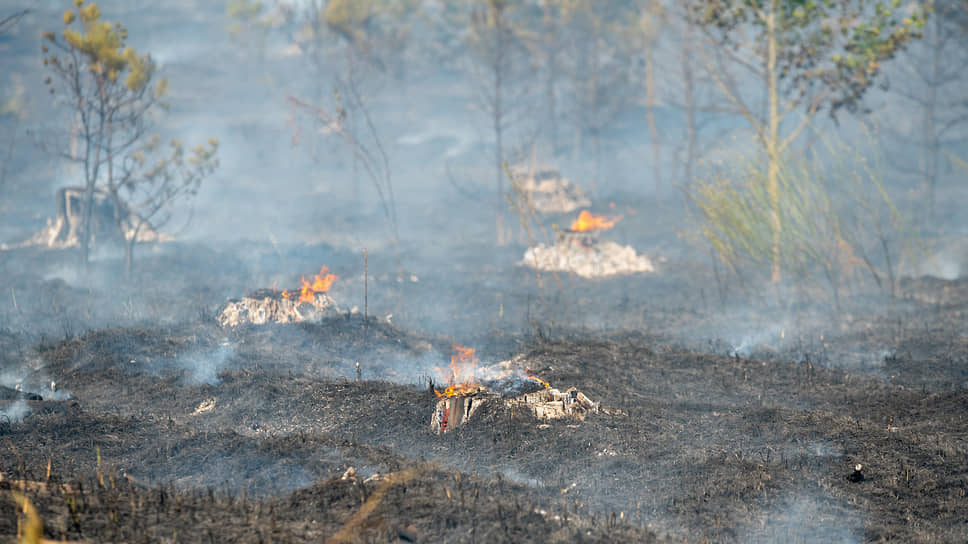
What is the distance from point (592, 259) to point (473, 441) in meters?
14.3

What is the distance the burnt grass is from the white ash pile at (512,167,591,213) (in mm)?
18134

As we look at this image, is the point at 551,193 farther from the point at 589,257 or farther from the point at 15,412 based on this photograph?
the point at 15,412

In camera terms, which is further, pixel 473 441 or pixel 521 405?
pixel 521 405

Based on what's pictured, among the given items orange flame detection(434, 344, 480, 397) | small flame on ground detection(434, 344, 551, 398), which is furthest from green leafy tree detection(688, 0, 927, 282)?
small flame on ground detection(434, 344, 551, 398)

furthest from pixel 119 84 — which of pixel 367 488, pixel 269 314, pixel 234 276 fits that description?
pixel 367 488

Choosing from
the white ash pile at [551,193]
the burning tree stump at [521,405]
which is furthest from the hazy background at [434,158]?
the burning tree stump at [521,405]

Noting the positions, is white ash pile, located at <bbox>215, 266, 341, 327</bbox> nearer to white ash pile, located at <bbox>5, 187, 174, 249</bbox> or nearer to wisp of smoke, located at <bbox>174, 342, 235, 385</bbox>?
wisp of smoke, located at <bbox>174, 342, 235, 385</bbox>

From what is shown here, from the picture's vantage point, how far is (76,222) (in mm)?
23625

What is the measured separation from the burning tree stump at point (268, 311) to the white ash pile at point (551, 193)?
1953cm

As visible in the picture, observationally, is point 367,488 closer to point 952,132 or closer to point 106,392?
point 106,392

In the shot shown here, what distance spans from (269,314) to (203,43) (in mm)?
53759

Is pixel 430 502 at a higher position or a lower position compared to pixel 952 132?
lower

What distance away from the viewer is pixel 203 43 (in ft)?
199

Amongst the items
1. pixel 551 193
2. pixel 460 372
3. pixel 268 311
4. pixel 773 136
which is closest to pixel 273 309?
pixel 268 311
